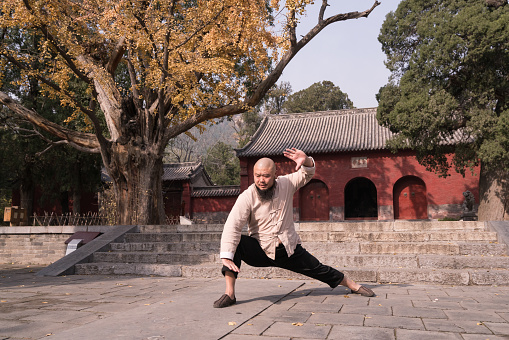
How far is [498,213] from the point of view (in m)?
15.5

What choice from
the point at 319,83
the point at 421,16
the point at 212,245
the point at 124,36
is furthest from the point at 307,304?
the point at 319,83

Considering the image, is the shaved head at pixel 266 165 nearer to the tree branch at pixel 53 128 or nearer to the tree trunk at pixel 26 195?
the tree branch at pixel 53 128

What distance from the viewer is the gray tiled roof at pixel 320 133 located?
23.7 meters

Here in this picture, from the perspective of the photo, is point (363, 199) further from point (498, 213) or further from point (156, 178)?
point (156, 178)

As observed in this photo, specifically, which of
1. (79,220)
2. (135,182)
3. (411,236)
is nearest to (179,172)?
(79,220)

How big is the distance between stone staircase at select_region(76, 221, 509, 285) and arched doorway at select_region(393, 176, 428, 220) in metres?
15.9

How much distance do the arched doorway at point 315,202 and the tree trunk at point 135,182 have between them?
14422mm

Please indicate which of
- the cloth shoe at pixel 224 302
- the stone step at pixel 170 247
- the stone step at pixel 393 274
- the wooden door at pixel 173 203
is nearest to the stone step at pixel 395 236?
the stone step at pixel 170 247

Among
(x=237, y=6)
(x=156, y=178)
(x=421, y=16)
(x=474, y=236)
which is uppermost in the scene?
(x=421, y=16)

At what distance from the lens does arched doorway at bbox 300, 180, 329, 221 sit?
2455 cm

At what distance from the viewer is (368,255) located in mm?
5969

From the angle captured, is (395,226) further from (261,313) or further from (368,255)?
(261,313)

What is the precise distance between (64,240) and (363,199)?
18.6 metres

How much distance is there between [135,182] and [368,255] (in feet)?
24.4
